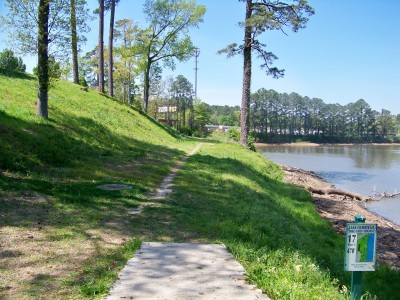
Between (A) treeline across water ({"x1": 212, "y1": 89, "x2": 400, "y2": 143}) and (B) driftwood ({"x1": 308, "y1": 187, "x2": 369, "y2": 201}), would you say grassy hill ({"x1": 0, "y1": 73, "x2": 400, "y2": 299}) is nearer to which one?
(B) driftwood ({"x1": 308, "y1": 187, "x2": 369, "y2": 201})

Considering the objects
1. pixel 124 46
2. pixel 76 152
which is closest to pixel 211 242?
pixel 76 152

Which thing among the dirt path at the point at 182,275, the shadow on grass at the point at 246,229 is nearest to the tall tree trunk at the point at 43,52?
the shadow on grass at the point at 246,229

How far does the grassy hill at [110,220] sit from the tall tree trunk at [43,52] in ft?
2.24

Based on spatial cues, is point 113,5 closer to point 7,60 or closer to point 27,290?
point 7,60

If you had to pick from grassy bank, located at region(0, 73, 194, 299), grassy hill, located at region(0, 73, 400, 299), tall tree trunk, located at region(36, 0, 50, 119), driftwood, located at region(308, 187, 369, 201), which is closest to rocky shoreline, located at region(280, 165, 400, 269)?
driftwood, located at region(308, 187, 369, 201)

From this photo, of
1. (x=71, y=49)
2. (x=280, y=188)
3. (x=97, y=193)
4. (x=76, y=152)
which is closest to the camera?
(x=97, y=193)

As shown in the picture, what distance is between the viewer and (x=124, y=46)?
4128cm

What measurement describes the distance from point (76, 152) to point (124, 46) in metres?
31.0

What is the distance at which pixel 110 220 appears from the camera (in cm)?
691

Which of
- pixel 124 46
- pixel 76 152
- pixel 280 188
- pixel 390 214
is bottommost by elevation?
pixel 390 214

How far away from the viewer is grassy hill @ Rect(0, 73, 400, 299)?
14.9 ft

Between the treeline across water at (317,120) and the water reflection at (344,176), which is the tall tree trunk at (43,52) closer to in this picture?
the water reflection at (344,176)

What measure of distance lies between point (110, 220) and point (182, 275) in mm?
2724

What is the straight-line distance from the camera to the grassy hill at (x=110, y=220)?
4.54 m
